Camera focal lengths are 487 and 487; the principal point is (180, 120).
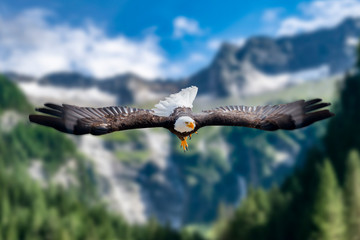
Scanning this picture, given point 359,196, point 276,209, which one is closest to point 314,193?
point 359,196

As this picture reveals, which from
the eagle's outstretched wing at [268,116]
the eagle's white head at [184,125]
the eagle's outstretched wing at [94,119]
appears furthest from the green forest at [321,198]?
the eagle's white head at [184,125]

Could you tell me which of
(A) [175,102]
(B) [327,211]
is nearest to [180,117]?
(A) [175,102]

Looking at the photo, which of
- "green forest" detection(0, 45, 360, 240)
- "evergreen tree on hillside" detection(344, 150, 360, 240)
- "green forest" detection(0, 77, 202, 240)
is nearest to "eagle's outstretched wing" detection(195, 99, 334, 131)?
"green forest" detection(0, 45, 360, 240)

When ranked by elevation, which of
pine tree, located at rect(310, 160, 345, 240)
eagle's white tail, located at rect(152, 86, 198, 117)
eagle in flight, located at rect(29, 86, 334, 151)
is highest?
eagle's white tail, located at rect(152, 86, 198, 117)

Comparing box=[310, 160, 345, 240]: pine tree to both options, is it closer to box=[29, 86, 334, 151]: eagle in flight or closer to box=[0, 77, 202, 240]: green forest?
box=[0, 77, 202, 240]: green forest

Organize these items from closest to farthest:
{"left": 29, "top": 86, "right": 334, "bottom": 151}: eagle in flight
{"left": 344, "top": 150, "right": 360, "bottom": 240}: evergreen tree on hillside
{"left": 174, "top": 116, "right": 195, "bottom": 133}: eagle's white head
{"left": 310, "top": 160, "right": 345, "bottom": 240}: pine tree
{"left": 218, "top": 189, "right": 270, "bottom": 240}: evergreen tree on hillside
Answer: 1. {"left": 174, "top": 116, "right": 195, "bottom": 133}: eagle's white head
2. {"left": 29, "top": 86, "right": 334, "bottom": 151}: eagle in flight
3. {"left": 344, "top": 150, "right": 360, "bottom": 240}: evergreen tree on hillside
4. {"left": 310, "top": 160, "right": 345, "bottom": 240}: pine tree
5. {"left": 218, "top": 189, "right": 270, "bottom": 240}: evergreen tree on hillside

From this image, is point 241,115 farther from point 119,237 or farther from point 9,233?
point 119,237

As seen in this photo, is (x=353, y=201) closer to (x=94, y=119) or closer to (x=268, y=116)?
(x=268, y=116)
